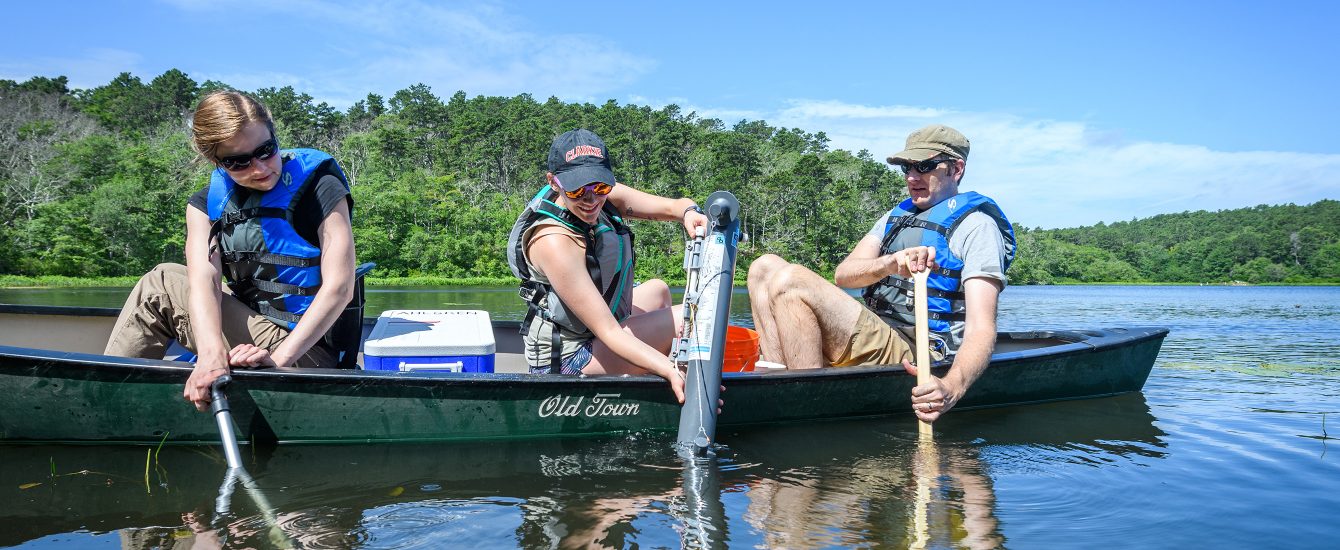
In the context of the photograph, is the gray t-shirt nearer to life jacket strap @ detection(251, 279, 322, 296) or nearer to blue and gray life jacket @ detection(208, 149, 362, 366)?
blue and gray life jacket @ detection(208, 149, 362, 366)

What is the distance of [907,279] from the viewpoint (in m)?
4.74

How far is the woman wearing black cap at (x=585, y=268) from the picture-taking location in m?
3.59

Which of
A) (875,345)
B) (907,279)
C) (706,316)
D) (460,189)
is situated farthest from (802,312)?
(460,189)

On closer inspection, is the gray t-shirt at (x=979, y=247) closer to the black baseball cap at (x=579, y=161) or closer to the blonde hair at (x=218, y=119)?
the black baseball cap at (x=579, y=161)

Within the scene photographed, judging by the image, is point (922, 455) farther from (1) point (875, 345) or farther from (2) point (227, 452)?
(2) point (227, 452)

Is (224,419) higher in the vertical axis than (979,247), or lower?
lower

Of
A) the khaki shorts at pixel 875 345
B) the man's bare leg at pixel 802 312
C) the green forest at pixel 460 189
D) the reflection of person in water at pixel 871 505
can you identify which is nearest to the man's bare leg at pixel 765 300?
the man's bare leg at pixel 802 312

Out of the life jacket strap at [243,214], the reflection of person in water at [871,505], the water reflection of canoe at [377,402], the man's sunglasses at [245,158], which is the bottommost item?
the reflection of person in water at [871,505]

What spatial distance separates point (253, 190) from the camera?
376 cm

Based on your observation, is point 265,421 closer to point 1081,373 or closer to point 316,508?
point 316,508

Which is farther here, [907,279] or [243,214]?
[907,279]

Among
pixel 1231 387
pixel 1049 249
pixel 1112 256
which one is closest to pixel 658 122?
pixel 1049 249

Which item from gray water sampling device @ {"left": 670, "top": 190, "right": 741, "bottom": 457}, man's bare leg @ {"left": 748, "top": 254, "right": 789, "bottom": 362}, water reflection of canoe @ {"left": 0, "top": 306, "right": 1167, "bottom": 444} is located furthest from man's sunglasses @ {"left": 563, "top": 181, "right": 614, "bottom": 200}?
man's bare leg @ {"left": 748, "top": 254, "right": 789, "bottom": 362}

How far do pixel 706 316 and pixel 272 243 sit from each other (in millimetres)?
1966
